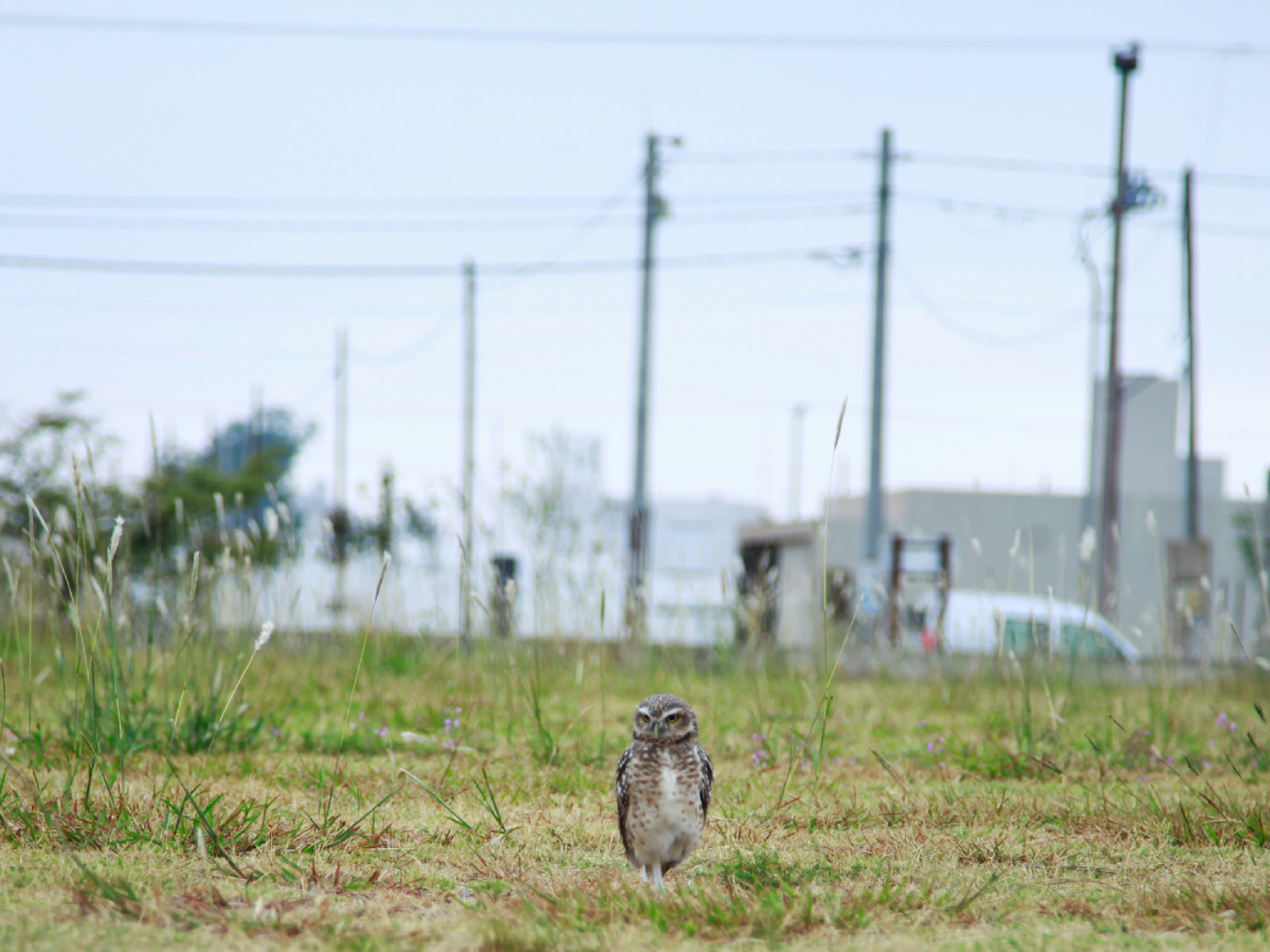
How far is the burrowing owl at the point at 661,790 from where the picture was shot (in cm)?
287

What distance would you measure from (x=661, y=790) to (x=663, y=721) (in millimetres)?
190

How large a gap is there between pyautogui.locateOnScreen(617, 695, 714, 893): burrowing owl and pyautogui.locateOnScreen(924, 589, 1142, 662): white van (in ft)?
5.64

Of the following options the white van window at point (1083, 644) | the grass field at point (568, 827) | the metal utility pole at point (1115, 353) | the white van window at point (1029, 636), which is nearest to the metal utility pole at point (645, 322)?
the white van window at point (1083, 644)

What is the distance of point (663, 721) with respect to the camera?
9.84ft

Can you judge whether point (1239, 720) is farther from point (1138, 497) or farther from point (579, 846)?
point (1138, 497)

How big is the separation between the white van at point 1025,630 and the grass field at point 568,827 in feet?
1.10

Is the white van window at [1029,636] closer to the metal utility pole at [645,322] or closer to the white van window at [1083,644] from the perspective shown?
the white van window at [1083,644]

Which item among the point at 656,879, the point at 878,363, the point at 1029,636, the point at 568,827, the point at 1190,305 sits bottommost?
the point at 568,827

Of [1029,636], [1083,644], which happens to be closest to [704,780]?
[1029,636]

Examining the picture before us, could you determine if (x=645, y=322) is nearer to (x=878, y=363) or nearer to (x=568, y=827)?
(x=878, y=363)

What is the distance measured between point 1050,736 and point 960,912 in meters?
2.74

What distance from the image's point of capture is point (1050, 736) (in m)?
5.14

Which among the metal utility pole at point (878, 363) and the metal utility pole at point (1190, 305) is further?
the metal utility pole at point (1190, 305)

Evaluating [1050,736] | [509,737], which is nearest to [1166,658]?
[1050,736]
